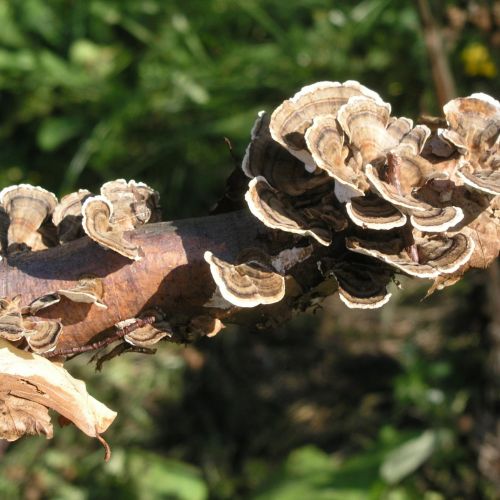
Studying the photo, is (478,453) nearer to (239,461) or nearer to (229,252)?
(239,461)

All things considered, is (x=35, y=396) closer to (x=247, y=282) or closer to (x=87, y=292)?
Answer: (x=87, y=292)

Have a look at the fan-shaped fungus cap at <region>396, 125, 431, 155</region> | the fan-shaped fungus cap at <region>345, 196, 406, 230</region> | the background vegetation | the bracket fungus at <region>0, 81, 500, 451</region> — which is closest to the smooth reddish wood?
the bracket fungus at <region>0, 81, 500, 451</region>

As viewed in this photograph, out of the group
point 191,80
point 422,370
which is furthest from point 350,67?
point 422,370

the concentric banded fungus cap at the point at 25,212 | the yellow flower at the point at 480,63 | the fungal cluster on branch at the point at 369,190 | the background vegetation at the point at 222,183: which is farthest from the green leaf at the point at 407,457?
the concentric banded fungus cap at the point at 25,212

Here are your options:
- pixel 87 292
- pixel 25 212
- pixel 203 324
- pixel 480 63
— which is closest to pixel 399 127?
pixel 203 324

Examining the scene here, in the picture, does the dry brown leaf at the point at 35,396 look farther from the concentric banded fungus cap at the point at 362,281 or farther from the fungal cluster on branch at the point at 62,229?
the concentric banded fungus cap at the point at 362,281
